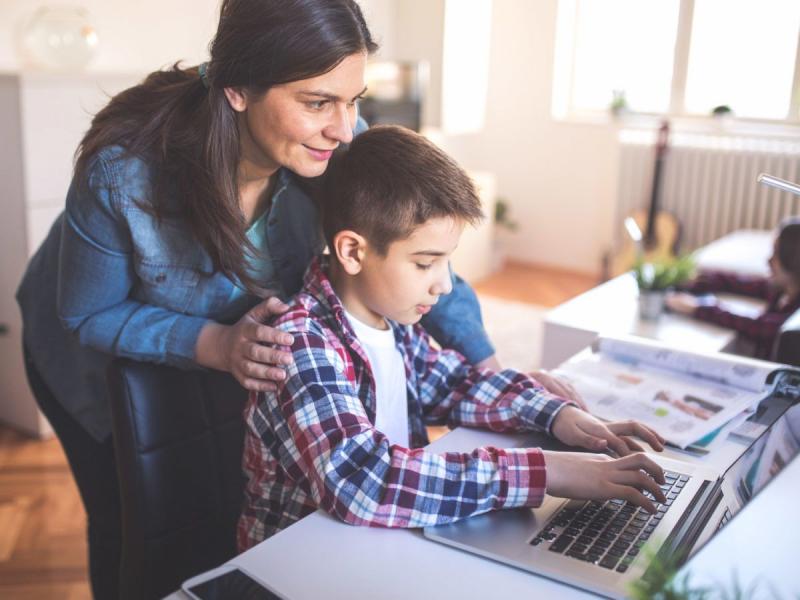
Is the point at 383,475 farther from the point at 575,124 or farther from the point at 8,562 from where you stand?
the point at 575,124

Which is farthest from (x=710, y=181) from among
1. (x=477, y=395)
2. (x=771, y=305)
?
(x=477, y=395)

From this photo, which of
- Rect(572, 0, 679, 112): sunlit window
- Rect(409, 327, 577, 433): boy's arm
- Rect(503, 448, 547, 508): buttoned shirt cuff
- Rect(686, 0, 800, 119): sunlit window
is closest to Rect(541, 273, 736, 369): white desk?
Rect(409, 327, 577, 433): boy's arm

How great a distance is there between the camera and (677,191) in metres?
4.54

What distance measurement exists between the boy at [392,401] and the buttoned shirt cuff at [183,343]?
0.50 ft

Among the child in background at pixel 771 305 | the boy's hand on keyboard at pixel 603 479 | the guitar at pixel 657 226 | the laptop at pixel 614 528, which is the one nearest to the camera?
the laptop at pixel 614 528

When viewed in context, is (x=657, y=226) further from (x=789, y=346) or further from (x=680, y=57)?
(x=789, y=346)

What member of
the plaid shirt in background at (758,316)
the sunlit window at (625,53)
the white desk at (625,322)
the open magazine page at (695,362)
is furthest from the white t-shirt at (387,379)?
the sunlit window at (625,53)

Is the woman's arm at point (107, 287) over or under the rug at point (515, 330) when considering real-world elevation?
over

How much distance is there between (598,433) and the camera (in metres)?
1.07

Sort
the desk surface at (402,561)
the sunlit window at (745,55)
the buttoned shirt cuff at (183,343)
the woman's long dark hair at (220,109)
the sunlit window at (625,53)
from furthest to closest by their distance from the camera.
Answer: the sunlit window at (625,53) → the sunlit window at (745,55) → the buttoned shirt cuff at (183,343) → the woman's long dark hair at (220,109) → the desk surface at (402,561)

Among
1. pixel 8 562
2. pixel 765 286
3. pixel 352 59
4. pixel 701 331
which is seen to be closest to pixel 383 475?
pixel 352 59

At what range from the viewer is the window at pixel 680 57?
4.28m

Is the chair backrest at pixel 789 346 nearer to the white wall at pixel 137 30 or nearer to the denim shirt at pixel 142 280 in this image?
the denim shirt at pixel 142 280

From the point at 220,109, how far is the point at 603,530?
0.70 metres
